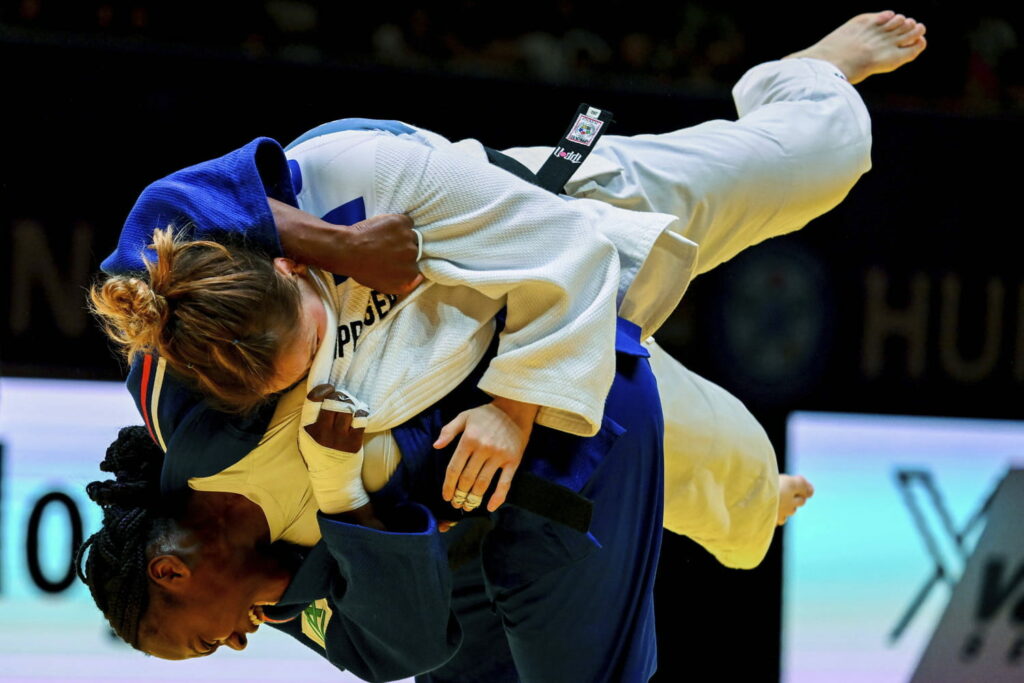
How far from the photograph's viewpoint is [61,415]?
94.2 inches

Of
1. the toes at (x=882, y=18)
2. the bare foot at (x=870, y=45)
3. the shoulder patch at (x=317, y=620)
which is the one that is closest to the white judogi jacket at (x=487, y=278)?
the shoulder patch at (x=317, y=620)

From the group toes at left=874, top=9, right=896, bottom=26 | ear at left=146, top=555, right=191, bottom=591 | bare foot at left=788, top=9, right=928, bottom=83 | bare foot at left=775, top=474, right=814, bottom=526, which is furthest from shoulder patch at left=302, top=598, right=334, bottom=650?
toes at left=874, top=9, right=896, bottom=26

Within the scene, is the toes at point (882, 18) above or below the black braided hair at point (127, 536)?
above

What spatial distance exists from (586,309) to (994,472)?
1884mm

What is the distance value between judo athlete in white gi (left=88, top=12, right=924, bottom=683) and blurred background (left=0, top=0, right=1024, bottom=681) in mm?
799

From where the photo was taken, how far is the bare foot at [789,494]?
205 centimetres

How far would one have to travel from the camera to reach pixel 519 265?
125 centimetres

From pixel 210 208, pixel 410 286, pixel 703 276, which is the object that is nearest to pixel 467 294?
pixel 410 286

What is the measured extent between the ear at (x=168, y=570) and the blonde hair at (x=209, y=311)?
0.30m

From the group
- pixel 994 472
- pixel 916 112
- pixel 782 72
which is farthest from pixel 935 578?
pixel 782 72

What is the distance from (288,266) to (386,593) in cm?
38

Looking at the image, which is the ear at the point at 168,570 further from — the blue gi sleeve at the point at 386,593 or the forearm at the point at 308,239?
the forearm at the point at 308,239

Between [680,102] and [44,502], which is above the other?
[680,102]

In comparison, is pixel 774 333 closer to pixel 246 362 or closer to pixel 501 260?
pixel 501 260
